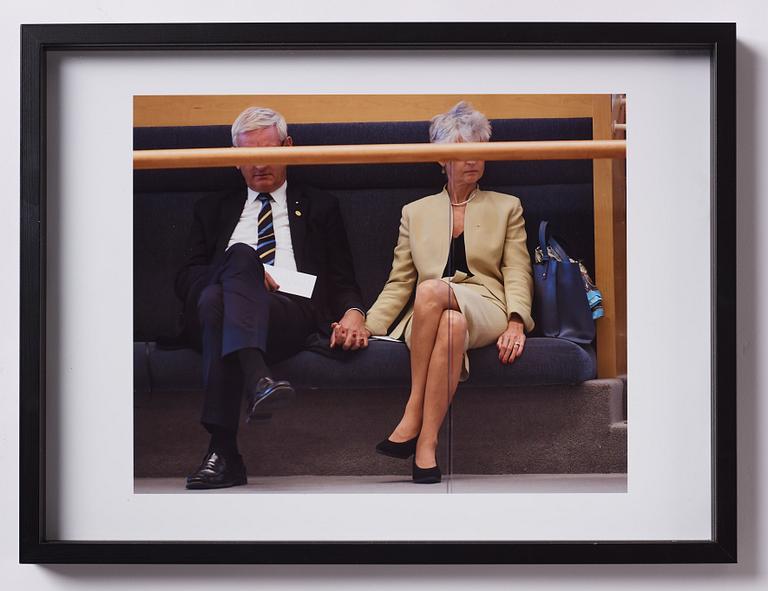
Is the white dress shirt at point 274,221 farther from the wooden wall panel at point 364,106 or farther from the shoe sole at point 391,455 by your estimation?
the shoe sole at point 391,455

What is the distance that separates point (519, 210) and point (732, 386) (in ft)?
1.56

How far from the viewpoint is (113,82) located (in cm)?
134

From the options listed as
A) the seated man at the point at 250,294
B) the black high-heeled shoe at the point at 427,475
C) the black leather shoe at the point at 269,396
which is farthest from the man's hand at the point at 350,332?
the black high-heeled shoe at the point at 427,475

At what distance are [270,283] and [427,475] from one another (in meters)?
0.43

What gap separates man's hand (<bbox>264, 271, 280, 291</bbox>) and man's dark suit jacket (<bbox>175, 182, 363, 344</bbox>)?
0.16 ft

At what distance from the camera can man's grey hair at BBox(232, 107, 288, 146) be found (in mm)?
1324

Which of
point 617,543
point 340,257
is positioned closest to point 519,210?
point 340,257

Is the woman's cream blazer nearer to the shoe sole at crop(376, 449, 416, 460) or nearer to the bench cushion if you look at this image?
the bench cushion

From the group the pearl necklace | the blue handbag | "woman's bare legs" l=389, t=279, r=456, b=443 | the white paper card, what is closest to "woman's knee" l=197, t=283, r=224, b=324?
the white paper card

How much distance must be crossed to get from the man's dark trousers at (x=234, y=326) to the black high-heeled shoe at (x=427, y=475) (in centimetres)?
30

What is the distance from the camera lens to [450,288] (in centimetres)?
133

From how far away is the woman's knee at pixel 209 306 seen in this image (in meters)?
1.32

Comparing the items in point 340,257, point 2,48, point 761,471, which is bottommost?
point 761,471
